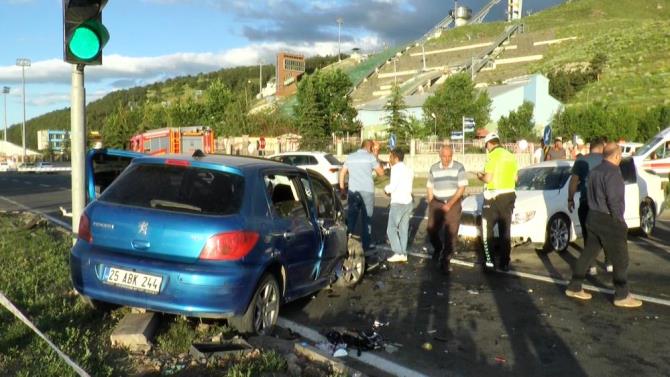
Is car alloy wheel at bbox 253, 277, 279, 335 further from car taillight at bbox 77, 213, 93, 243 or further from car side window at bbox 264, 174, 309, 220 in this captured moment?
car taillight at bbox 77, 213, 93, 243

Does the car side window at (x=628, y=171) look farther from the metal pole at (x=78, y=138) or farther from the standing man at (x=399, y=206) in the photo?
the metal pole at (x=78, y=138)

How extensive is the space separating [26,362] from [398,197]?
6251 millimetres

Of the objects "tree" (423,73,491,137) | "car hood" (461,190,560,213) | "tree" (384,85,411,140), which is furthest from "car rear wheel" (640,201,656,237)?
"tree" (423,73,491,137)

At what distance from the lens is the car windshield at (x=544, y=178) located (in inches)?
439

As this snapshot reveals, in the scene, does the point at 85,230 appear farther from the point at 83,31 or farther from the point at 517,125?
the point at 517,125

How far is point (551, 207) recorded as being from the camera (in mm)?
10516

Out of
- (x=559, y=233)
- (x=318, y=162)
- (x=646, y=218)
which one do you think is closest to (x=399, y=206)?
(x=559, y=233)

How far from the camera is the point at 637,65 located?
224 ft

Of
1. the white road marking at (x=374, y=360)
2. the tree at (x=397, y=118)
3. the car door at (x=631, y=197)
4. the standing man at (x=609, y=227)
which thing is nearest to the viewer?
the white road marking at (x=374, y=360)

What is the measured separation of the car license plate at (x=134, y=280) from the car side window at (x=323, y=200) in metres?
2.18

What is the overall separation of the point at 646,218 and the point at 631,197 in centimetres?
96

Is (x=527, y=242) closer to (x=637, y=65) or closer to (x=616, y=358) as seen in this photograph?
(x=616, y=358)

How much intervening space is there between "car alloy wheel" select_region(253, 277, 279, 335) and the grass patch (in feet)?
3.96

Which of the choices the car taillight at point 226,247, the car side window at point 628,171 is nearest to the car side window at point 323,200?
the car taillight at point 226,247
